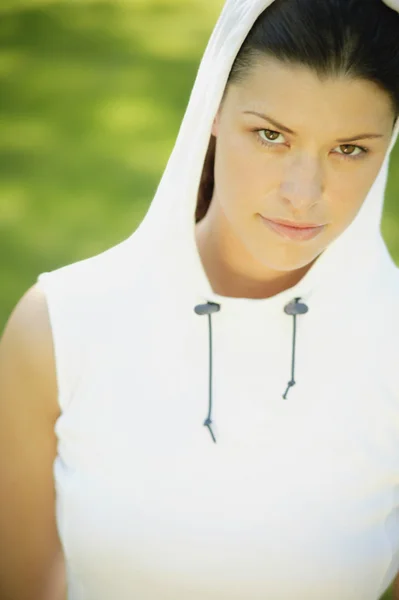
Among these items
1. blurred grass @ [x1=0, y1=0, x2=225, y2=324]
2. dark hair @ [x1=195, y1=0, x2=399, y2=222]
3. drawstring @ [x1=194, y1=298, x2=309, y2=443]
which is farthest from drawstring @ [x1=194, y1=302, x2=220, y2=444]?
blurred grass @ [x1=0, y1=0, x2=225, y2=324]

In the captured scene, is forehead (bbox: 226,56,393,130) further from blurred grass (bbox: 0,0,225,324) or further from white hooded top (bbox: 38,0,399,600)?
blurred grass (bbox: 0,0,225,324)

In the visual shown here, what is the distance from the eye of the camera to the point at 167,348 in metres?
2.03

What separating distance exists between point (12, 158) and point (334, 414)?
391 cm

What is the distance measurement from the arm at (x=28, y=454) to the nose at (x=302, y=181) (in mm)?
544

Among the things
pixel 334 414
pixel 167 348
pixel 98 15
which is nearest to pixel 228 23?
pixel 167 348

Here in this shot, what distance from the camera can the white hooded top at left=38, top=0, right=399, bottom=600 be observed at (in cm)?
202

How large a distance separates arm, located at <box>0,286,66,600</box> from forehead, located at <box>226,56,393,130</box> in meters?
0.60

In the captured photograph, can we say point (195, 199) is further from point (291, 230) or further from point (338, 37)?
point (338, 37)

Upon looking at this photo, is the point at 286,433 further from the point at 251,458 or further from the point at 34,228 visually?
the point at 34,228

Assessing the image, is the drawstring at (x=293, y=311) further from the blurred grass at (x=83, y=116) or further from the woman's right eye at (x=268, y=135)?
the blurred grass at (x=83, y=116)

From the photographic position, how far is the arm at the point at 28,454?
2.01 meters

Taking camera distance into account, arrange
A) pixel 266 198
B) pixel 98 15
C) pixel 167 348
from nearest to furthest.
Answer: pixel 266 198
pixel 167 348
pixel 98 15

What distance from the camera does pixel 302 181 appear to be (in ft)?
Result: 5.84

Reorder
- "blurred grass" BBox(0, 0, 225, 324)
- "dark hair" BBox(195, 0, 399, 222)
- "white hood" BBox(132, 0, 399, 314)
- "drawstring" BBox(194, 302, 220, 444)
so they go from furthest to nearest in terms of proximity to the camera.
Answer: "blurred grass" BBox(0, 0, 225, 324), "drawstring" BBox(194, 302, 220, 444), "white hood" BBox(132, 0, 399, 314), "dark hair" BBox(195, 0, 399, 222)
